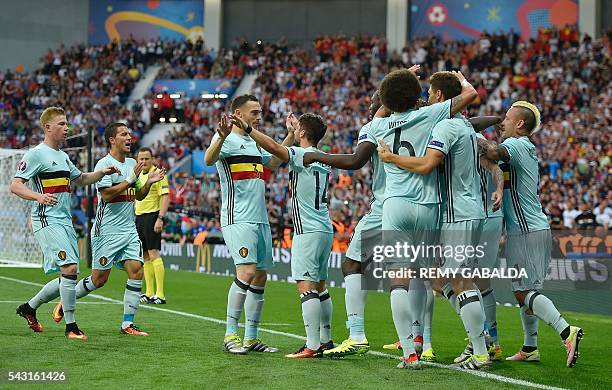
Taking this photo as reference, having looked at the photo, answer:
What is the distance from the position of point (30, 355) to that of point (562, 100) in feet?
82.1

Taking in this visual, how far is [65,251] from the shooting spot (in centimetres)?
998

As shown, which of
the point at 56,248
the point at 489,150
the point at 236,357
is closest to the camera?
the point at 489,150

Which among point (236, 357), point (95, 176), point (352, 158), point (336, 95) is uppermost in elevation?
point (336, 95)

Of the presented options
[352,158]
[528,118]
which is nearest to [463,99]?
[352,158]

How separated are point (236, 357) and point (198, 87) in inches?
1322

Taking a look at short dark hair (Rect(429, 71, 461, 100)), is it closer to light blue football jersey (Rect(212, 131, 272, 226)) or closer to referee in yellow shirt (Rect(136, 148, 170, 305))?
light blue football jersey (Rect(212, 131, 272, 226))

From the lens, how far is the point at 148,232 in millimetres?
15242

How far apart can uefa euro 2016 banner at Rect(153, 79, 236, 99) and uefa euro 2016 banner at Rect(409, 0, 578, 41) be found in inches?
331

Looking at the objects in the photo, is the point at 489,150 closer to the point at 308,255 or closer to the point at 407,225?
the point at 407,225

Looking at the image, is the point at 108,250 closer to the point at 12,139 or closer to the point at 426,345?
the point at 426,345

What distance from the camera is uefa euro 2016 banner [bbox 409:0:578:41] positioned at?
3778cm

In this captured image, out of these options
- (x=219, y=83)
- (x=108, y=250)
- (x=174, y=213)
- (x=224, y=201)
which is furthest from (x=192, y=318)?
(x=219, y=83)

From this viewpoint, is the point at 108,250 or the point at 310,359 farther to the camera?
the point at 108,250

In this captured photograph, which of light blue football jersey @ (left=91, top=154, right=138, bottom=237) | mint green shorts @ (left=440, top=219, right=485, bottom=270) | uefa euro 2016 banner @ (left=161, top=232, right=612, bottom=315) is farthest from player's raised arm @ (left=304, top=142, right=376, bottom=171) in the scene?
uefa euro 2016 banner @ (left=161, top=232, right=612, bottom=315)
